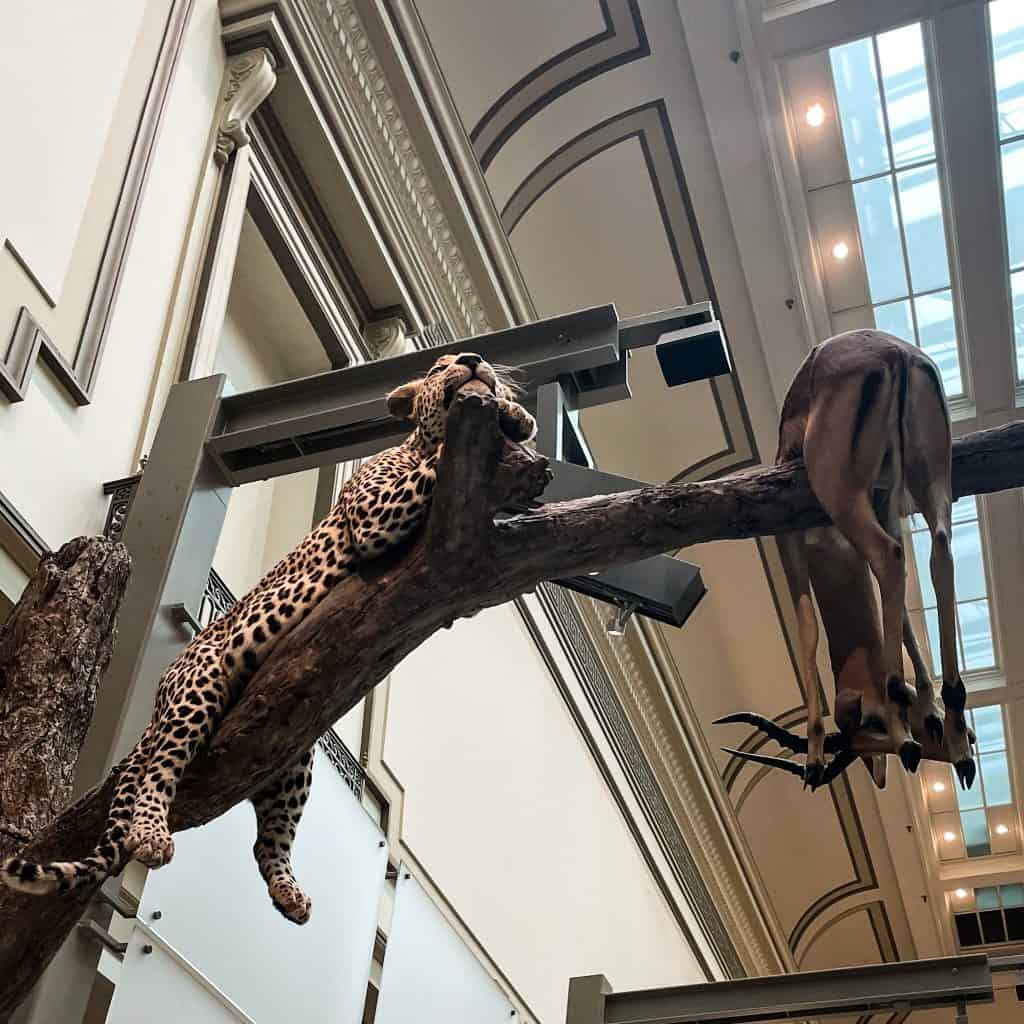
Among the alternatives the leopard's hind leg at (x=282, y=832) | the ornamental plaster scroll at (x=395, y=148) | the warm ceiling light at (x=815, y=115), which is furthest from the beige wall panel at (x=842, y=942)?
the leopard's hind leg at (x=282, y=832)

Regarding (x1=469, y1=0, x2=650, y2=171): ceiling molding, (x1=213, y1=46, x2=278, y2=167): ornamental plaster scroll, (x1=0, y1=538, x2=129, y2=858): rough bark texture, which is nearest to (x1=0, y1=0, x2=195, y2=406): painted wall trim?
(x1=213, y1=46, x2=278, y2=167): ornamental plaster scroll

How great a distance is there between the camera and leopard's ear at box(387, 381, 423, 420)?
7.30ft

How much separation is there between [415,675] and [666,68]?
5.08 m

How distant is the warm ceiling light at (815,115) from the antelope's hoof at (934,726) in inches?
331

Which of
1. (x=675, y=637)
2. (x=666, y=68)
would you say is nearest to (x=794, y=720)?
(x=675, y=637)

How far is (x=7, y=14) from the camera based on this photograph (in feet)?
13.8

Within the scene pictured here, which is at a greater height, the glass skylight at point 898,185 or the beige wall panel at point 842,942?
the glass skylight at point 898,185

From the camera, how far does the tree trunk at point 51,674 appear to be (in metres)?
2.08

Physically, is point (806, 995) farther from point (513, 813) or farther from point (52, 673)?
point (513, 813)

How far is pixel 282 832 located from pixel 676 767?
36.2ft

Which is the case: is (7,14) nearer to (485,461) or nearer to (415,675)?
(485,461)

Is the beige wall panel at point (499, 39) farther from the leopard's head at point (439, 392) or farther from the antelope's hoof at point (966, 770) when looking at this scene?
the antelope's hoof at point (966, 770)

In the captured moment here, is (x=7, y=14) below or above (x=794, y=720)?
below

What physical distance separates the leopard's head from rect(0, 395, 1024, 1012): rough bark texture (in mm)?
151
